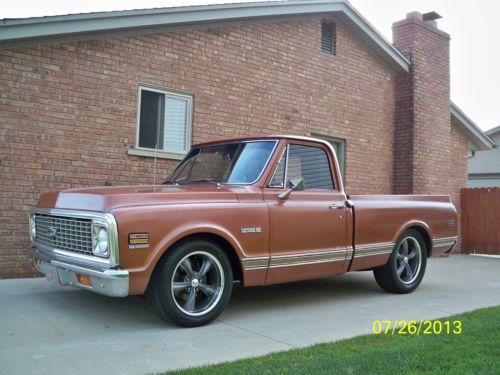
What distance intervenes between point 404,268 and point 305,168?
7.49ft

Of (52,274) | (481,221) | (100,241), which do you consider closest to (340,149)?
(481,221)

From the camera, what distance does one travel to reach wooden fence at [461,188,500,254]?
13375 millimetres

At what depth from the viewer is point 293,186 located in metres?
5.62

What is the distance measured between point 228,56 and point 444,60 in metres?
6.90

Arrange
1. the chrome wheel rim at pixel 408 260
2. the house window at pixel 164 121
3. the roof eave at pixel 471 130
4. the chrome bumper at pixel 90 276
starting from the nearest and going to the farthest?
the chrome bumper at pixel 90 276
the chrome wheel rim at pixel 408 260
the house window at pixel 164 121
the roof eave at pixel 471 130

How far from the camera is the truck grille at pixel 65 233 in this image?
15.4 ft

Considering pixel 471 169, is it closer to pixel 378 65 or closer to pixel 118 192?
pixel 378 65

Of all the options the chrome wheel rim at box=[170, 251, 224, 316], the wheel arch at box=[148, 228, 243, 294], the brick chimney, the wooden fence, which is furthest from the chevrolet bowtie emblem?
the wooden fence

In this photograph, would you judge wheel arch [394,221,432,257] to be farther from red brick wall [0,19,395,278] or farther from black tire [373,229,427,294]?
red brick wall [0,19,395,278]

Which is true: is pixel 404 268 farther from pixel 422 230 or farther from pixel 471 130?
pixel 471 130

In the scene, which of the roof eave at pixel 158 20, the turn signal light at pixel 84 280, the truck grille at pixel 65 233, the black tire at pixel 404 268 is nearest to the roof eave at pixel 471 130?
the roof eave at pixel 158 20

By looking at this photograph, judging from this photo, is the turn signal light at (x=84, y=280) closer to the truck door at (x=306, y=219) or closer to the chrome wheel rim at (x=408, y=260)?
the truck door at (x=306, y=219)

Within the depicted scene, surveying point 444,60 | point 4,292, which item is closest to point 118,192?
point 4,292

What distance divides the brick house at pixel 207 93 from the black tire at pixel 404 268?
12.7 feet
